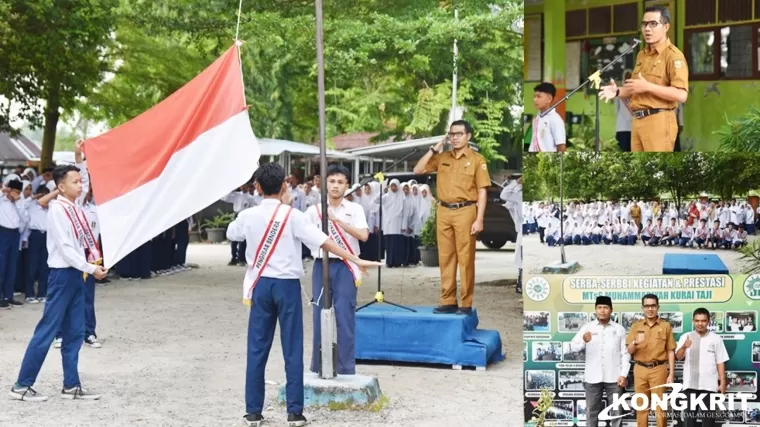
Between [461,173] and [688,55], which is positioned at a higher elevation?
[688,55]

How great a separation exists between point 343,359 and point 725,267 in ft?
11.3

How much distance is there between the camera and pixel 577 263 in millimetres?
6582

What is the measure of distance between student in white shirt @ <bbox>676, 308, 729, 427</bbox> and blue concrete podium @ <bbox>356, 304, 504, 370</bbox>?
3.65m

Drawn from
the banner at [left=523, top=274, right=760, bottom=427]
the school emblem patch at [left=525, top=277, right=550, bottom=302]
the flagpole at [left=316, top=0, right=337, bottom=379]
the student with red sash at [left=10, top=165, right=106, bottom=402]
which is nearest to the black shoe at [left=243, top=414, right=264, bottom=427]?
the flagpole at [left=316, top=0, right=337, bottom=379]

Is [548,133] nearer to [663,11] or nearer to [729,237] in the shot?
[663,11]

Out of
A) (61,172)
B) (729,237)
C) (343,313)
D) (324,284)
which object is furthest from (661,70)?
(61,172)

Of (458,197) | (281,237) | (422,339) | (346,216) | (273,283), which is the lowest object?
(422,339)

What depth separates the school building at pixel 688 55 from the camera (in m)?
6.18

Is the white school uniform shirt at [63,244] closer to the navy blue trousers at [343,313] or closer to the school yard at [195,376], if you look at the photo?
the school yard at [195,376]

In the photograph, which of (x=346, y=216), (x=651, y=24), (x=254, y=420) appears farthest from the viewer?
(x=346, y=216)

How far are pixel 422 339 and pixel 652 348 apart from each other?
402cm

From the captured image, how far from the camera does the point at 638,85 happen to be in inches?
243

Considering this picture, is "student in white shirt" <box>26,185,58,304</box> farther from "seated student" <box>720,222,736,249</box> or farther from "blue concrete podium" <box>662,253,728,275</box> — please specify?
"seated student" <box>720,222,736,249</box>

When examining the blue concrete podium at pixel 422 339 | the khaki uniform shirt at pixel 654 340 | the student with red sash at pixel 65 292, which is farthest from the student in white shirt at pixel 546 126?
the blue concrete podium at pixel 422 339
